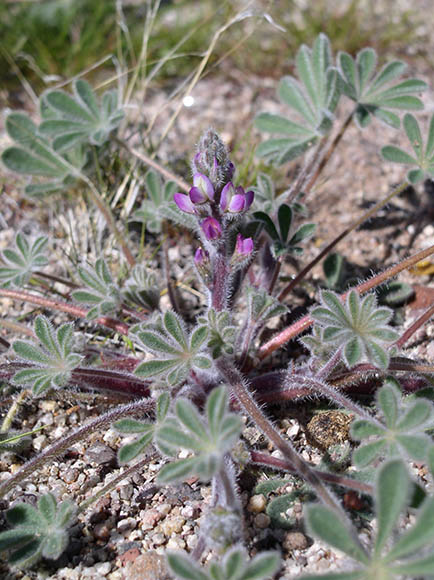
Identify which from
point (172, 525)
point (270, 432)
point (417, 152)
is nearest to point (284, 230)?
point (417, 152)

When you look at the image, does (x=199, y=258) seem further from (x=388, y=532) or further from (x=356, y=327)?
(x=388, y=532)

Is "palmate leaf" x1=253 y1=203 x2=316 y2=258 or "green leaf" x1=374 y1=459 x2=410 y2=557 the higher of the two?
"palmate leaf" x1=253 y1=203 x2=316 y2=258

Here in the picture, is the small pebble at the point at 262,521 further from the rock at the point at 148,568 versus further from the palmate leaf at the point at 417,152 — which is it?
the palmate leaf at the point at 417,152

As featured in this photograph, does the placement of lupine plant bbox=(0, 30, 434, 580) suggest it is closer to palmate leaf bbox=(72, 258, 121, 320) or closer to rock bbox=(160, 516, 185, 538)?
palmate leaf bbox=(72, 258, 121, 320)

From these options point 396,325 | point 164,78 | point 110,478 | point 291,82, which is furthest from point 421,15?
point 110,478

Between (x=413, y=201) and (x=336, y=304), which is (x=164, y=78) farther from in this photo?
(x=336, y=304)

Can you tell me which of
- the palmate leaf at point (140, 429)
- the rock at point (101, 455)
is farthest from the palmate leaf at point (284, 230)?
the rock at point (101, 455)

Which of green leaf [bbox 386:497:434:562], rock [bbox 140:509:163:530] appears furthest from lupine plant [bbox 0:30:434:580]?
rock [bbox 140:509:163:530]
